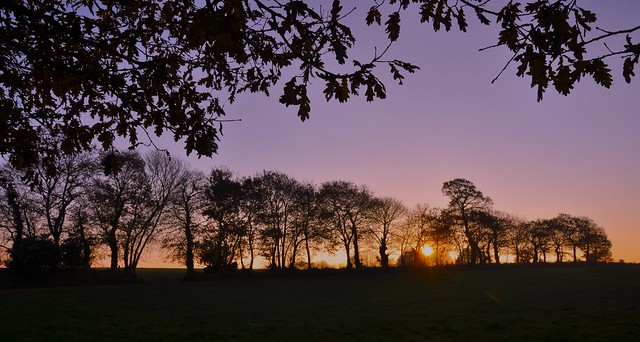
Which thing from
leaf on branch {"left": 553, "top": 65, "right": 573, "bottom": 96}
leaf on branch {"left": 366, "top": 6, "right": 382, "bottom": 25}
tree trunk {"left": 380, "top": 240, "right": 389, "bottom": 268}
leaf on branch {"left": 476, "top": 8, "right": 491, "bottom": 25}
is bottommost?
tree trunk {"left": 380, "top": 240, "right": 389, "bottom": 268}

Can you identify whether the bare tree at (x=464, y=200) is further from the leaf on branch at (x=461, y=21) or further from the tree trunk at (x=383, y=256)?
the leaf on branch at (x=461, y=21)

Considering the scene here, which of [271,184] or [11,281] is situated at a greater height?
[271,184]

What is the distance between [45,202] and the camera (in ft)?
135

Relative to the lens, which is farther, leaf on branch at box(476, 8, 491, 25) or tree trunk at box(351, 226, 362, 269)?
tree trunk at box(351, 226, 362, 269)

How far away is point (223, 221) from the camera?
5291 cm

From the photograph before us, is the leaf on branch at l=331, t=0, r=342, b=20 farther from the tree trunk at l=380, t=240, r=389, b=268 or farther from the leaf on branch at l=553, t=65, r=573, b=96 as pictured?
the tree trunk at l=380, t=240, r=389, b=268

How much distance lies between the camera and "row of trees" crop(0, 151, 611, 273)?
40781 mm

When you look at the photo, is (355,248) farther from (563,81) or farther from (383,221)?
(563,81)

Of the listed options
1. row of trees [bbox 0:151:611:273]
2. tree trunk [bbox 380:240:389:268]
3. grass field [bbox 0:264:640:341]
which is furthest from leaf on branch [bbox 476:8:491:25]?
tree trunk [bbox 380:240:389:268]

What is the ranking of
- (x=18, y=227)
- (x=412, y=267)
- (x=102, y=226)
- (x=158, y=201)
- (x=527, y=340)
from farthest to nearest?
(x=412, y=267) → (x=158, y=201) → (x=102, y=226) → (x=18, y=227) → (x=527, y=340)

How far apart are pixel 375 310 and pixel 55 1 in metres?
19.8

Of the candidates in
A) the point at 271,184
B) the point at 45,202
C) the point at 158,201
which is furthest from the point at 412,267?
the point at 45,202

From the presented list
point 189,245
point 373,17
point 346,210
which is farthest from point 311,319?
Result: point 346,210

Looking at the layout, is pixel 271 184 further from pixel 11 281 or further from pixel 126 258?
pixel 11 281
